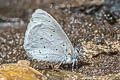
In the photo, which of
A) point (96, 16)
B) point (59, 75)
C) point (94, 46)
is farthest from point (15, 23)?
point (59, 75)

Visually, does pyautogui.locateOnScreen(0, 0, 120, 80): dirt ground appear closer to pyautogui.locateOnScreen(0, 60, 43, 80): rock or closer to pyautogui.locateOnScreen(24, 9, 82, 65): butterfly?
pyautogui.locateOnScreen(24, 9, 82, 65): butterfly

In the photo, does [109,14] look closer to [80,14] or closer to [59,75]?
[80,14]

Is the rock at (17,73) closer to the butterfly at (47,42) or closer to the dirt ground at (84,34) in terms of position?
the dirt ground at (84,34)

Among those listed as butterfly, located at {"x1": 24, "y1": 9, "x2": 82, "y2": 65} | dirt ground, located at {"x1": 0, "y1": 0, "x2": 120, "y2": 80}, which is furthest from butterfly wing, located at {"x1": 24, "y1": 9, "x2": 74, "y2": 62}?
dirt ground, located at {"x1": 0, "y1": 0, "x2": 120, "y2": 80}

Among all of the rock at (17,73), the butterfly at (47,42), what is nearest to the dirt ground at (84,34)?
the butterfly at (47,42)

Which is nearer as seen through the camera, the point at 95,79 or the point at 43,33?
the point at 95,79

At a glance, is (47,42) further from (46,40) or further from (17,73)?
(17,73)

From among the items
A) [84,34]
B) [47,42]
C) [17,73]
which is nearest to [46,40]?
[47,42]
